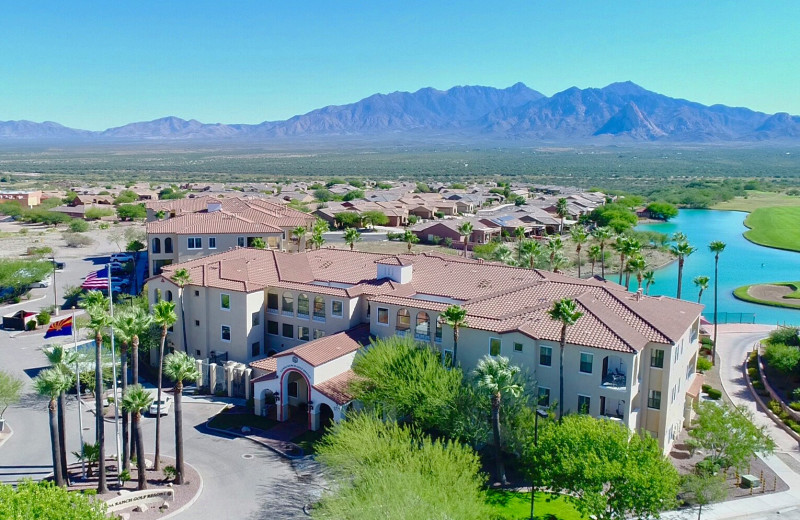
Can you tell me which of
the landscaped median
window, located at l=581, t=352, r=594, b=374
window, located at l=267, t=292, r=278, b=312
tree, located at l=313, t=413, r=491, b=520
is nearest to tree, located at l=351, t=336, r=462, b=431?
tree, located at l=313, t=413, r=491, b=520

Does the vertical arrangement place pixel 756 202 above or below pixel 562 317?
below

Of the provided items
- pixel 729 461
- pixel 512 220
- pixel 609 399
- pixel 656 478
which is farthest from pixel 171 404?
pixel 512 220

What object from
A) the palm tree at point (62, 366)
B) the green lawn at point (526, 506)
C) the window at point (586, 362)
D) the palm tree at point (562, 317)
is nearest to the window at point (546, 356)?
the palm tree at point (562, 317)

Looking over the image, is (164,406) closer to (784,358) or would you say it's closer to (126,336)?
(126,336)

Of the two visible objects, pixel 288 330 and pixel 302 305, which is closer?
pixel 302 305

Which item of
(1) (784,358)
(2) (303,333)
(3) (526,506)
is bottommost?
(3) (526,506)

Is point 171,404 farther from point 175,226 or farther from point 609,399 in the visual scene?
point 175,226

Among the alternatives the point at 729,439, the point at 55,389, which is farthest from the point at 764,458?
the point at 55,389
